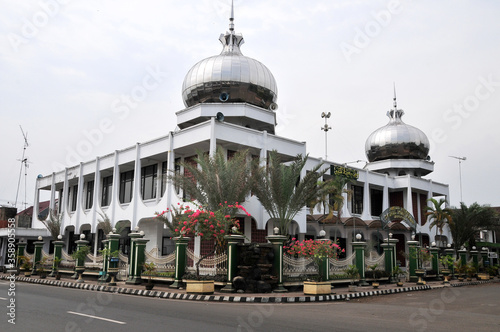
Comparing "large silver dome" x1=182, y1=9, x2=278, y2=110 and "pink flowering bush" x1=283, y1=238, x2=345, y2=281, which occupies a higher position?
"large silver dome" x1=182, y1=9, x2=278, y2=110

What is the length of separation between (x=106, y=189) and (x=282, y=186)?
55.6ft

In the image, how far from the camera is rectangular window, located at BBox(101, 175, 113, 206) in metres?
32.9

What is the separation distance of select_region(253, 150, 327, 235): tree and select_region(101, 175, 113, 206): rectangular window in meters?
15.2

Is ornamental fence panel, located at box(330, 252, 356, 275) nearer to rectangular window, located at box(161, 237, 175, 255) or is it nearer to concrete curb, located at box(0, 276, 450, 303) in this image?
concrete curb, located at box(0, 276, 450, 303)

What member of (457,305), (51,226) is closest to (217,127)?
(457,305)

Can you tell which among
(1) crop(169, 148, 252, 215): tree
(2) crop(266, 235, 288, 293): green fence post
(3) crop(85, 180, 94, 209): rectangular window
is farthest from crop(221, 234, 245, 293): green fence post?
(3) crop(85, 180, 94, 209): rectangular window

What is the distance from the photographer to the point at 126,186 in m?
31.6

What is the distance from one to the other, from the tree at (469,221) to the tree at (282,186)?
18.4m

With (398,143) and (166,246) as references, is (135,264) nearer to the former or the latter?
(166,246)

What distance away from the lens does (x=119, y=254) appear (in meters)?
21.6

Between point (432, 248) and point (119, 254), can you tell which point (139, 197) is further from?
point (432, 248)

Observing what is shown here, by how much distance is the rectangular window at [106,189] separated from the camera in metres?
32.9

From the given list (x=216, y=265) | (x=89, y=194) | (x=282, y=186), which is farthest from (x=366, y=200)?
(x=89, y=194)

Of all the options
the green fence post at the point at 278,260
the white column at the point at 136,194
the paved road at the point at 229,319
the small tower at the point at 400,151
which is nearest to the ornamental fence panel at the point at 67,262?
the white column at the point at 136,194
